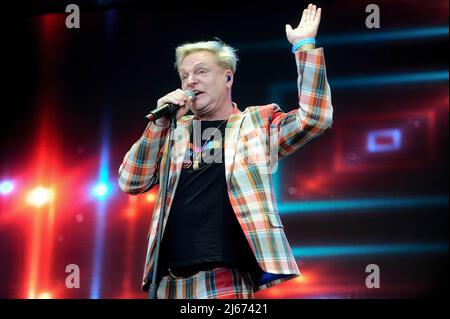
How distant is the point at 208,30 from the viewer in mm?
3727

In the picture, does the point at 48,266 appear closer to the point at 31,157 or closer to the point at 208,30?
the point at 31,157

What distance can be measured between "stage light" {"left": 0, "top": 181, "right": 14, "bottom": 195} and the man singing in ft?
6.16

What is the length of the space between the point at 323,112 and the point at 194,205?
0.49 meters

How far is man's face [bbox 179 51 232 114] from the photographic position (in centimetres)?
224

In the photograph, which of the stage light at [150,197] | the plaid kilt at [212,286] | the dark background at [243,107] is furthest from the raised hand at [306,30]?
the stage light at [150,197]

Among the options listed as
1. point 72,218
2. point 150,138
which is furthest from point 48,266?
point 150,138

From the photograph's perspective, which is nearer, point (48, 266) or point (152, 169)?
point (152, 169)

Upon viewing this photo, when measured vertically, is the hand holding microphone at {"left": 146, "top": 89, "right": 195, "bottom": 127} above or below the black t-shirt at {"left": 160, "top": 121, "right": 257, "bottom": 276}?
above

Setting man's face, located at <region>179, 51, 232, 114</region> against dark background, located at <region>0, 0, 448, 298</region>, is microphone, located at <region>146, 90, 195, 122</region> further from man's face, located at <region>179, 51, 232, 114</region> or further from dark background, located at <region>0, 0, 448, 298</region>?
dark background, located at <region>0, 0, 448, 298</region>

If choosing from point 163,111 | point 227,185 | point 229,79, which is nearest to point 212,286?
point 227,185

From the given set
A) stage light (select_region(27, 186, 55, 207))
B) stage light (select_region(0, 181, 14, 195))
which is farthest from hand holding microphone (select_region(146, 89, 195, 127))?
stage light (select_region(0, 181, 14, 195))

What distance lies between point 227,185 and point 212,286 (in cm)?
31

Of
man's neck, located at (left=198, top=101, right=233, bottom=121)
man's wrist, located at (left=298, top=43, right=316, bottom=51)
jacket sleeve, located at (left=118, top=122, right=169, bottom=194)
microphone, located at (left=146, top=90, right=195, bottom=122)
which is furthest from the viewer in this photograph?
man's neck, located at (left=198, top=101, right=233, bottom=121)

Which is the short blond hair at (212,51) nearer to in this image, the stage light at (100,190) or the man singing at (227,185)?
the man singing at (227,185)
